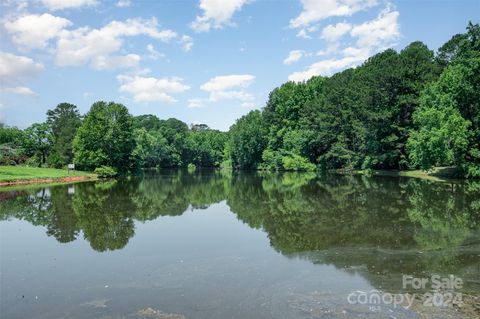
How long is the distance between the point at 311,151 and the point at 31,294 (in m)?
74.0

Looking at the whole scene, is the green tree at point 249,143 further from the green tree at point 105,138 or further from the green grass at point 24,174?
the green grass at point 24,174

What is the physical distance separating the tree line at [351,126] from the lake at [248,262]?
20850mm

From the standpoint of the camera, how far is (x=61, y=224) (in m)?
21.0

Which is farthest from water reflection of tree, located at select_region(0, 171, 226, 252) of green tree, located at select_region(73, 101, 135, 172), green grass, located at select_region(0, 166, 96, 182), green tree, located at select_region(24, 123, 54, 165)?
green tree, located at select_region(24, 123, 54, 165)

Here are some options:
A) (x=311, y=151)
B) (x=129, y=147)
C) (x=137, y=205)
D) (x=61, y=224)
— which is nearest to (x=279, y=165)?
(x=311, y=151)

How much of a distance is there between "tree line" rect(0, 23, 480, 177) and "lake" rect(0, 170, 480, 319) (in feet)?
68.4

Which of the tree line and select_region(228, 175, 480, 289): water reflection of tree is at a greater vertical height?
the tree line

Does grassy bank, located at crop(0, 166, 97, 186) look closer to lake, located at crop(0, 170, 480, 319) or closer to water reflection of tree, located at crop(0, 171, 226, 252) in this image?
water reflection of tree, located at crop(0, 171, 226, 252)

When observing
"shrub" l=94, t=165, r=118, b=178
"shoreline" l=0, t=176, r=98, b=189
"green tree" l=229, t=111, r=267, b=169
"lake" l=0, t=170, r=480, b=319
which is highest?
"green tree" l=229, t=111, r=267, b=169

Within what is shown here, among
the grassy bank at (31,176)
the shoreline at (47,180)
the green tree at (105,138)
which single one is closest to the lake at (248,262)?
the shoreline at (47,180)

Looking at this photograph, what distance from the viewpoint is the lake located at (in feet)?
29.4

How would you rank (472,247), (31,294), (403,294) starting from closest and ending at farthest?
(403,294) < (31,294) < (472,247)

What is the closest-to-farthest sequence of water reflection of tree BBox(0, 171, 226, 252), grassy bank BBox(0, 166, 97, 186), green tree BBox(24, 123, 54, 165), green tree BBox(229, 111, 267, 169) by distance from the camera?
water reflection of tree BBox(0, 171, 226, 252) < grassy bank BBox(0, 166, 97, 186) < green tree BBox(24, 123, 54, 165) < green tree BBox(229, 111, 267, 169)

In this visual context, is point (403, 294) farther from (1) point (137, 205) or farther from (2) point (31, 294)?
(1) point (137, 205)
